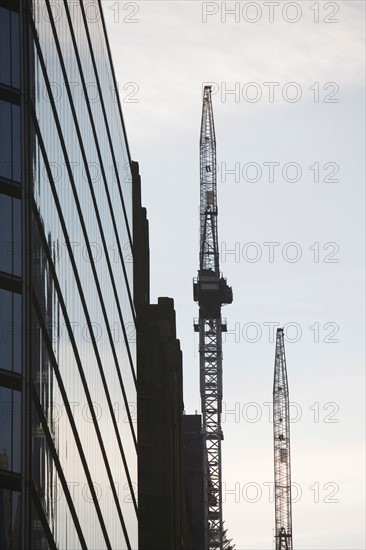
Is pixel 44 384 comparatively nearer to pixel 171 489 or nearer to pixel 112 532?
pixel 112 532

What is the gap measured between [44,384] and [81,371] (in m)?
12.8

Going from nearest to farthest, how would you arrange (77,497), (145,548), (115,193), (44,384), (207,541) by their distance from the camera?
(44,384) < (77,497) < (115,193) < (145,548) < (207,541)

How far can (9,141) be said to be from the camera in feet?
153

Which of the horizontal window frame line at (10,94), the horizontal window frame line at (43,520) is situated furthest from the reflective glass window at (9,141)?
the horizontal window frame line at (43,520)

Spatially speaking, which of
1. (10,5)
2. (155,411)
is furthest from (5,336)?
(155,411)

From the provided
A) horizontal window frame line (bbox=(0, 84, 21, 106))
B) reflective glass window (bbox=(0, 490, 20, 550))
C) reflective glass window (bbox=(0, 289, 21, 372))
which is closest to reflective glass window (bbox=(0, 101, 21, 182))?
horizontal window frame line (bbox=(0, 84, 21, 106))

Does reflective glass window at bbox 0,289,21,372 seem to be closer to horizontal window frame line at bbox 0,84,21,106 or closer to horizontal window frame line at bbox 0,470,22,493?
horizontal window frame line at bbox 0,470,22,493

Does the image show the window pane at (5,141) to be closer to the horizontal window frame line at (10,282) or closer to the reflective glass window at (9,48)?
the reflective glass window at (9,48)

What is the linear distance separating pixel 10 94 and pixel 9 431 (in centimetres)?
1071

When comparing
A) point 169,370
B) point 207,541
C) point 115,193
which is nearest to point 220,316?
point 207,541

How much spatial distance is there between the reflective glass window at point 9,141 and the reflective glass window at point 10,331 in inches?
151

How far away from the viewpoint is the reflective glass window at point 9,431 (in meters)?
44.1

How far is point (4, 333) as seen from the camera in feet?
148

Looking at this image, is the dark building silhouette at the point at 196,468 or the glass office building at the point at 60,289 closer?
the glass office building at the point at 60,289
